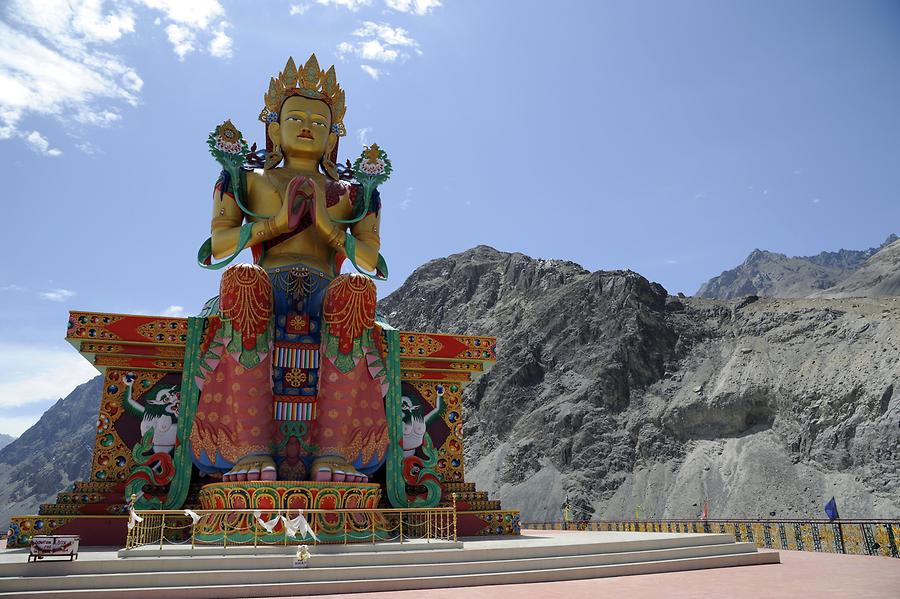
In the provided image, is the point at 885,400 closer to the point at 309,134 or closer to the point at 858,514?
the point at 858,514

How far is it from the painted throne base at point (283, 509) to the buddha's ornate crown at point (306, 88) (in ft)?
18.6

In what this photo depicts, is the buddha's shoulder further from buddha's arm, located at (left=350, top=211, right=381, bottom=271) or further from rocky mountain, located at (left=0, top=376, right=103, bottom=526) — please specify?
rocky mountain, located at (left=0, top=376, right=103, bottom=526)

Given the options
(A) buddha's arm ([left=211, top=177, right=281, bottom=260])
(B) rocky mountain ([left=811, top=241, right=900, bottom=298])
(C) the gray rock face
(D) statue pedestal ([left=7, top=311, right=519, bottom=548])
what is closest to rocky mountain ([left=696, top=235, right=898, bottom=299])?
(B) rocky mountain ([left=811, top=241, right=900, bottom=298])

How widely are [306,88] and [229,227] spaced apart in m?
2.48

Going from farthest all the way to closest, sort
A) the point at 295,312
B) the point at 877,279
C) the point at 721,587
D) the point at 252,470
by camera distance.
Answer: the point at 877,279, the point at 295,312, the point at 252,470, the point at 721,587

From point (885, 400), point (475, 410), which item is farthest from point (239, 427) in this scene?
point (475, 410)

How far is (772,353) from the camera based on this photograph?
39.6 metres

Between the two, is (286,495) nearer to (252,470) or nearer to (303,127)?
(252,470)

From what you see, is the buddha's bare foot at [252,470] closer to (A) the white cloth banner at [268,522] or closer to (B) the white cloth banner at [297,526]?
(A) the white cloth banner at [268,522]

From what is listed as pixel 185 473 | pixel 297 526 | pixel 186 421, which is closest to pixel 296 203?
pixel 186 421

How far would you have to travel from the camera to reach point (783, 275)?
103m

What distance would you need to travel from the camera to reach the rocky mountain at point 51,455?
65.2 meters

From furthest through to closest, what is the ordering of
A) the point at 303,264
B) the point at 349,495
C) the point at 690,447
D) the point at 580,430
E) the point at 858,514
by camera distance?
the point at 580,430, the point at 690,447, the point at 858,514, the point at 303,264, the point at 349,495

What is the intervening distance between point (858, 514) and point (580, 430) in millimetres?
16050
